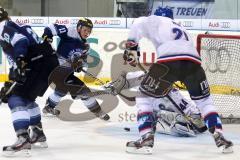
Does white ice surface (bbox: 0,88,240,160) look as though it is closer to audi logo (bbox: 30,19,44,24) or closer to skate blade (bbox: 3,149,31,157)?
skate blade (bbox: 3,149,31,157)

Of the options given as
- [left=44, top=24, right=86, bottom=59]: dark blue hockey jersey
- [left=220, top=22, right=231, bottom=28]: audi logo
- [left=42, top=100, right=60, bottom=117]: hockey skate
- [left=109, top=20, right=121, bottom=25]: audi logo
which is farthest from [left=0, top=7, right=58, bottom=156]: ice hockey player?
[left=109, top=20, right=121, bottom=25]: audi logo

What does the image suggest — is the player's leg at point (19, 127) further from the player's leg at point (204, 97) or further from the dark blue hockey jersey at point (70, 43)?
the dark blue hockey jersey at point (70, 43)

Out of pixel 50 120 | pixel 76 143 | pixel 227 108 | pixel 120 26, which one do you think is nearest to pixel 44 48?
pixel 76 143

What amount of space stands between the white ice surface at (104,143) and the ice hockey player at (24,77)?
4.9 inches

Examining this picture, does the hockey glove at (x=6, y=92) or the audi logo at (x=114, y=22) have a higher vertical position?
the audi logo at (x=114, y=22)

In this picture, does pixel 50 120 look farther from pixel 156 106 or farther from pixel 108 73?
pixel 108 73

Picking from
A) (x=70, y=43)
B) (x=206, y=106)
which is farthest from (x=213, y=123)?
(x=70, y=43)

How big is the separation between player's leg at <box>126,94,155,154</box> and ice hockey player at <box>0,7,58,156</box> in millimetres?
618

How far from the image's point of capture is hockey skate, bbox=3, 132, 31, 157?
11.3ft

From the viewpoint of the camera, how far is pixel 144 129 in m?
3.68

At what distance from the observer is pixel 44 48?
3748 mm

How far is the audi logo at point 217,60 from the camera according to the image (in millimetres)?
5262

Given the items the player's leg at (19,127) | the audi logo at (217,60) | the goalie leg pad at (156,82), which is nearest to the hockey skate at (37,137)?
the player's leg at (19,127)

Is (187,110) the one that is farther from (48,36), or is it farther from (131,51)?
(48,36)
